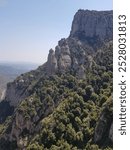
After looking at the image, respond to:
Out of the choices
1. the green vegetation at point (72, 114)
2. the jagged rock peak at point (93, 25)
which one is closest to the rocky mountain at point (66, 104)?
the green vegetation at point (72, 114)

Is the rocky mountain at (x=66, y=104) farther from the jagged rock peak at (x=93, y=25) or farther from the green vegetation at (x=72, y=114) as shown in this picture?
the jagged rock peak at (x=93, y=25)

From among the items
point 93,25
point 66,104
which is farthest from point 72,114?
point 93,25

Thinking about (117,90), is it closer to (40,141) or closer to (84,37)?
(40,141)

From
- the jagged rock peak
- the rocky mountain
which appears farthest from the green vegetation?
the jagged rock peak

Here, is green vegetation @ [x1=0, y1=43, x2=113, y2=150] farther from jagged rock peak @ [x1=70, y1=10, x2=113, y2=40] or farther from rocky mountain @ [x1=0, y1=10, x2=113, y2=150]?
jagged rock peak @ [x1=70, y1=10, x2=113, y2=40]

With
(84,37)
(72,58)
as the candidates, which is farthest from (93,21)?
(72,58)
